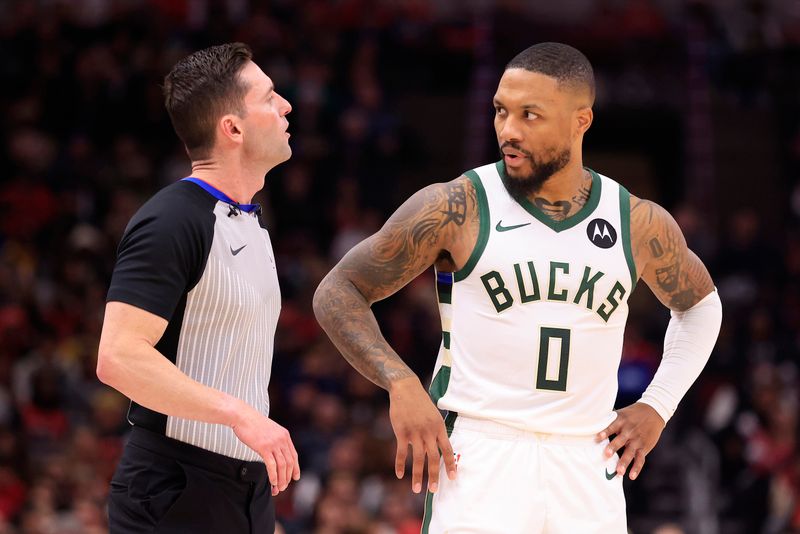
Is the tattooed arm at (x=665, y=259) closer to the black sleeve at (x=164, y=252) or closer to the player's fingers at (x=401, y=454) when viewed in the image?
the player's fingers at (x=401, y=454)

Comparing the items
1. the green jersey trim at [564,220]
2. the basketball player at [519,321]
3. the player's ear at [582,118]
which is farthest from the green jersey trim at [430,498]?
the player's ear at [582,118]

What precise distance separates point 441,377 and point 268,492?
786 mm

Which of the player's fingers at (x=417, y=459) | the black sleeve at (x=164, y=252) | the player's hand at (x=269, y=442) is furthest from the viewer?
the player's fingers at (x=417, y=459)

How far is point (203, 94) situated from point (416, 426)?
1.39 m

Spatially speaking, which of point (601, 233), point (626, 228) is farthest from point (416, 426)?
point (626, 228)

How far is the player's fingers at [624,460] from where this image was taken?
14.7 feet

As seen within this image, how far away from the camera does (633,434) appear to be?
457cm

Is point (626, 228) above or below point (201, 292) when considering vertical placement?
above

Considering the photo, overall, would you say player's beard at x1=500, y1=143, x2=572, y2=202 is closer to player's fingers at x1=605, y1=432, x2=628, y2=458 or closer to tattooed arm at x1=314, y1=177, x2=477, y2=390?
tattooed arm at x1=314, y1=177, x2=477, y2=390

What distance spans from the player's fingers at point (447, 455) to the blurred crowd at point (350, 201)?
15.4 ft

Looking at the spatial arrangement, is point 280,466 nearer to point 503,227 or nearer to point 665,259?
point 503,227

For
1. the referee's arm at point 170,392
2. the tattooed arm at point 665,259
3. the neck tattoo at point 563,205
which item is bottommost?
the referee's arm at point 170,392

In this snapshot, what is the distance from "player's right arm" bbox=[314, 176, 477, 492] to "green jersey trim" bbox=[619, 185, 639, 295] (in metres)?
0.59

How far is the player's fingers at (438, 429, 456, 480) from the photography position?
419cm
